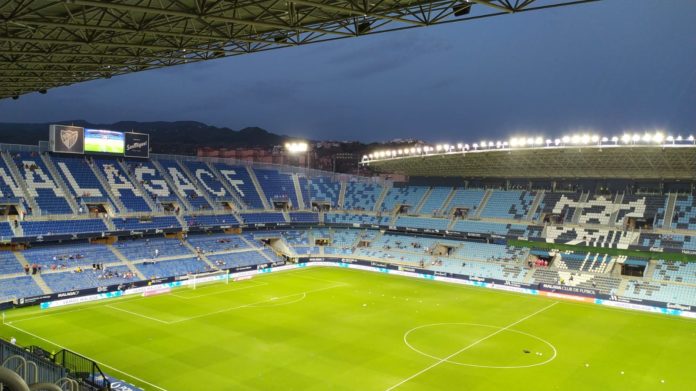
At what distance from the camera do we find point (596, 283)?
43.6 m

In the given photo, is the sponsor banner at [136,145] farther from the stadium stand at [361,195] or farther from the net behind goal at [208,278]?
the stadium stand at [361,195]

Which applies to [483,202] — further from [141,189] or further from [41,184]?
[41,184]

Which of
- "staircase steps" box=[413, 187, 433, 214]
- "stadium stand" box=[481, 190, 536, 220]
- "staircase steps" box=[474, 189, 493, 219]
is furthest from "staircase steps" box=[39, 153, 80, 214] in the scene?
"stadium stand" box=[481, 190, 536, 220]

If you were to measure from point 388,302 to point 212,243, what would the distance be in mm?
22654

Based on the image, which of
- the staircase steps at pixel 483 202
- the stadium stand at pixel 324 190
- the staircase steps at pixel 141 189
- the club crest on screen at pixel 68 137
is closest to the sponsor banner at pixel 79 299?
the staircase steps at pixel 141 189

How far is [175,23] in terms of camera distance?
15867 mm

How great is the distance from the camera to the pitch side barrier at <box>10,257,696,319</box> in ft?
121

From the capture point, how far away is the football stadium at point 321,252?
18.7 metres

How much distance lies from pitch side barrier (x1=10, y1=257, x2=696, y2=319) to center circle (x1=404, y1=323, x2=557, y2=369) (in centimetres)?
1348

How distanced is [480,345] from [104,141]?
4340cm

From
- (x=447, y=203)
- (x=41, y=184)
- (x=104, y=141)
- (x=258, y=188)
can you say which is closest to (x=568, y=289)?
(x=447, y=203)

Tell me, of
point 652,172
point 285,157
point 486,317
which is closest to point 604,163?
point 652,172

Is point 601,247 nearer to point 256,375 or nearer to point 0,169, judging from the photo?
point 256,375

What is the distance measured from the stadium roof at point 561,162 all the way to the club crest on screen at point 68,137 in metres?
31.3
